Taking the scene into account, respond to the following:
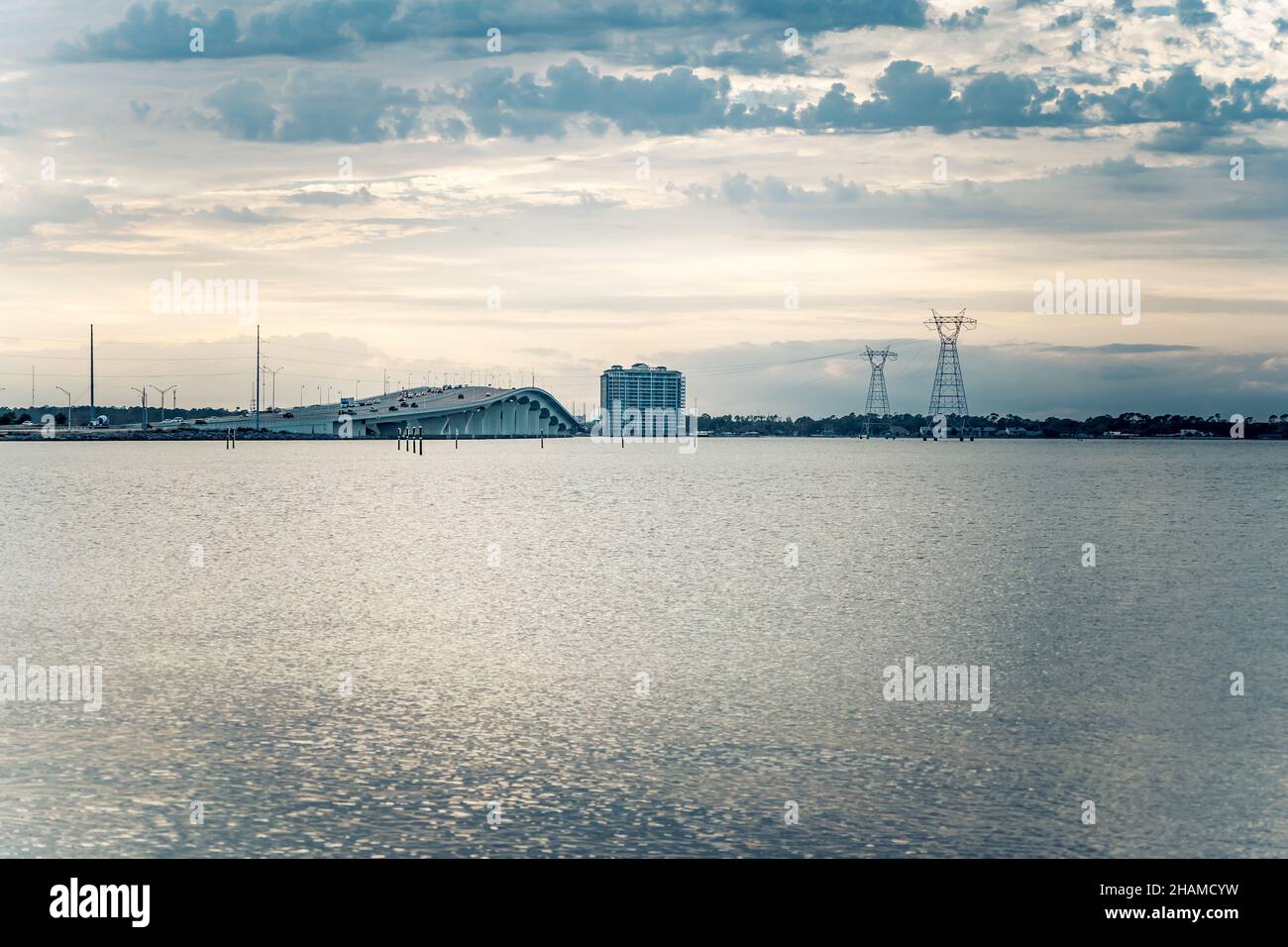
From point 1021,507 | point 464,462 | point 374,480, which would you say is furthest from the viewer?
point 464,462

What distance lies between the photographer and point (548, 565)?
44.2 metres

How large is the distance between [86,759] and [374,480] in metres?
101

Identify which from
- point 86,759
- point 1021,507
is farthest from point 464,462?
point 86,759

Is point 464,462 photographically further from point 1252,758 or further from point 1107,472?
point 1252,758

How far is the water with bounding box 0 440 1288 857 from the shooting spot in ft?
47.6

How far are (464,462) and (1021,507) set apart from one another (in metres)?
104

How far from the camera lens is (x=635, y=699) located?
21.4 m

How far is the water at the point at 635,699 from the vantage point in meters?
14.5

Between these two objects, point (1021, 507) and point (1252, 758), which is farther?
point (1021, 507)
